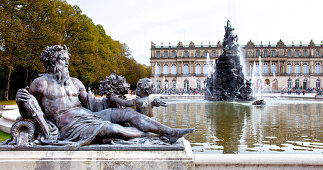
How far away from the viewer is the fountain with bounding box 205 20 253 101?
21.1 m

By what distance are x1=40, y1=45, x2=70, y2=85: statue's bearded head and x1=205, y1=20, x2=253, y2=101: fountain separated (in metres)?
18.8

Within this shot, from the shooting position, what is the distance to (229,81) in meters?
21.8

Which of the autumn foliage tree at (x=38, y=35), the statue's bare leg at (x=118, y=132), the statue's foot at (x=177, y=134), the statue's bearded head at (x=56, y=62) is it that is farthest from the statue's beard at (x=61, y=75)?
the autumn foliage tree at (x=38, y=35)

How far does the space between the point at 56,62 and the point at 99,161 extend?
1407 millimetres

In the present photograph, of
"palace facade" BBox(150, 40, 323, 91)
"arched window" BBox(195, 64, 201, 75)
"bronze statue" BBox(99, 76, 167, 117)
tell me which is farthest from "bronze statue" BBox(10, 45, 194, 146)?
"arched window" BBox(195, 64, 201, 75)

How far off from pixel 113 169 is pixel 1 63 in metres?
18.5

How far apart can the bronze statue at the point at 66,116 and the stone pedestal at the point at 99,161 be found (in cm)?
19

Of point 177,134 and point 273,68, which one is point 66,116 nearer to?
point 177,134

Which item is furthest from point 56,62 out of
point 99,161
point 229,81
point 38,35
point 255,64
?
point 255,64

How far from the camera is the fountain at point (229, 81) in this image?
69.3 feet

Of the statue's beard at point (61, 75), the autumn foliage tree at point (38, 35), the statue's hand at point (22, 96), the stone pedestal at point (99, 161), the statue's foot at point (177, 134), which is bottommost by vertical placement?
the stone pedestal at point (99, 161)

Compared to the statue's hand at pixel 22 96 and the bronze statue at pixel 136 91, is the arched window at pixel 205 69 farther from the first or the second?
the statue's hand at pixel 22 96

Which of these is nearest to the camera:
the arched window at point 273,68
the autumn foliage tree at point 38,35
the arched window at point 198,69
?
the autumn foliage tree at point 38,35

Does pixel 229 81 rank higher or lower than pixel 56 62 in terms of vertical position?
higher
